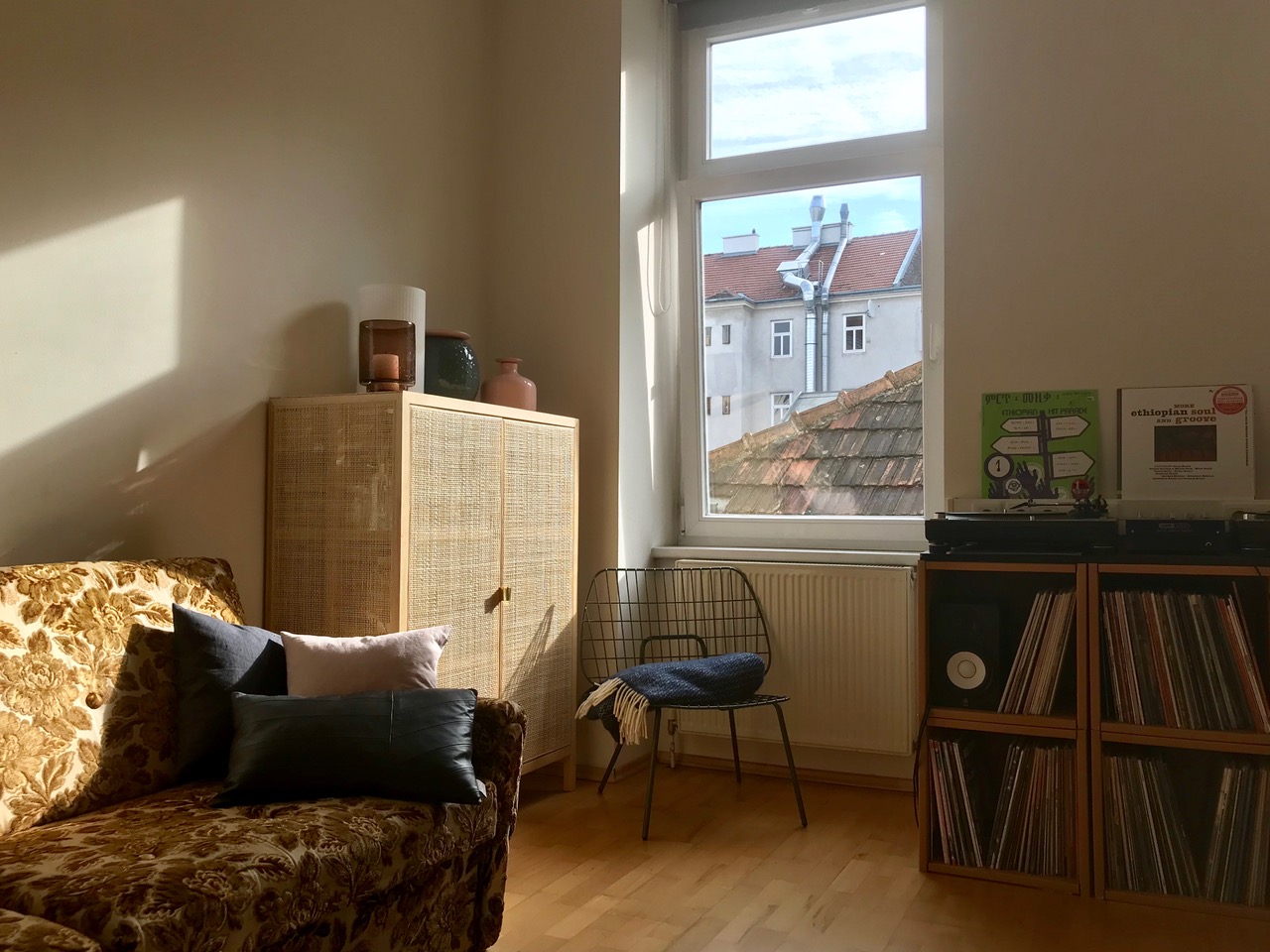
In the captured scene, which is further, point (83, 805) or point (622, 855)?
point (622, 855)

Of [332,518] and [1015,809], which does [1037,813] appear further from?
[332,518]

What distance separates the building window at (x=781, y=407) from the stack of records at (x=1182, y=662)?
1468mm

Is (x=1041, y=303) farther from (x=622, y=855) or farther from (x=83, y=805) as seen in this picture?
(x=83, y=805)

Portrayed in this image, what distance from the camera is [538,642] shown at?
128 inches

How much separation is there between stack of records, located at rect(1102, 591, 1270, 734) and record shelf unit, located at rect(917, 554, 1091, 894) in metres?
0.09

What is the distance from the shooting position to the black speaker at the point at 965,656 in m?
2.70

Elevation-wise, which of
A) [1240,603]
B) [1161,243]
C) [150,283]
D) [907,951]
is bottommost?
[907,951]

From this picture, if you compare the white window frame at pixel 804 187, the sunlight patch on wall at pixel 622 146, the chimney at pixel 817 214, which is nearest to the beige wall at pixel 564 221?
the sunlight patch on wall at pixel 622 146

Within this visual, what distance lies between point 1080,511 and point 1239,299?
0.81m

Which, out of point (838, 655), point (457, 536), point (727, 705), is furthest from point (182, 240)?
point (838, 655)

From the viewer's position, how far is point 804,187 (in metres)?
3.81

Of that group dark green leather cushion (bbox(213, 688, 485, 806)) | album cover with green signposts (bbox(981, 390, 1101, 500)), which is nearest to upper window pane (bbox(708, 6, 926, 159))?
album cover with green signposts (bbox(981, 390, 1101, 500))

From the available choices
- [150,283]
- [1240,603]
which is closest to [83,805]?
[150,283]

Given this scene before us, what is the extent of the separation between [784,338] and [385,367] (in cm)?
159
